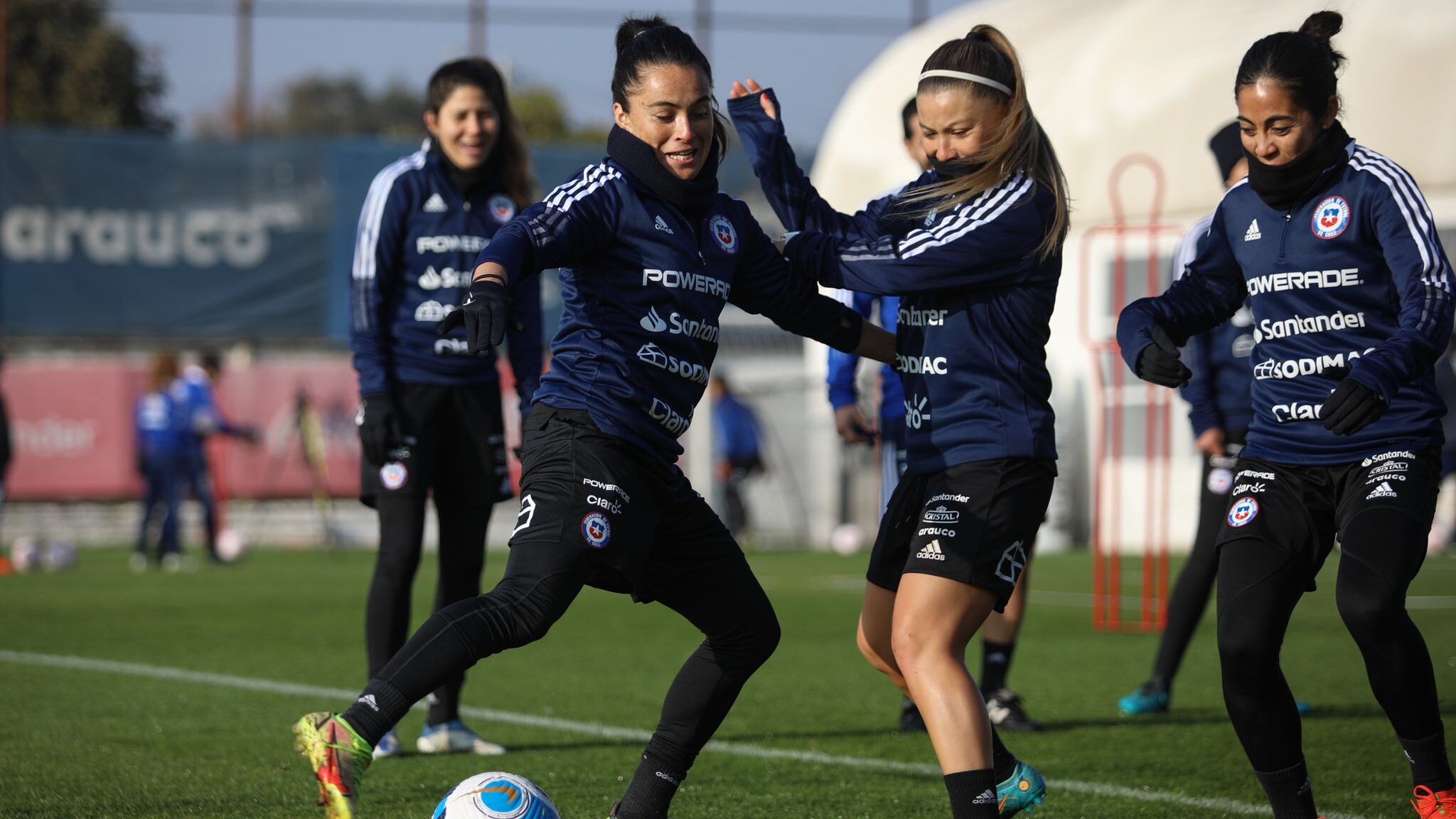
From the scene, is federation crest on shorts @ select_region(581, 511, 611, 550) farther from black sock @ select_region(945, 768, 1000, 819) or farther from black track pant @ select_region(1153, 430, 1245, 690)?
black track pant @ select_region(1153, 430, 1245, 690)

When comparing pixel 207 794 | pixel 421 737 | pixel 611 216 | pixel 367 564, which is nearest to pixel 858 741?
pixel 421 737

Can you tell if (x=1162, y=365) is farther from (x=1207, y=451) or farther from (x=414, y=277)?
(x=1207, y=451)

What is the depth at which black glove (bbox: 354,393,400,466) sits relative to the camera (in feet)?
18.6

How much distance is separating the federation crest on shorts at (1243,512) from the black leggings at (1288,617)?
0.05 m

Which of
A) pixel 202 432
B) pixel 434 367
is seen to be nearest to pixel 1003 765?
pixel 434 367

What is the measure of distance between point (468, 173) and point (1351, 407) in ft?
10.7

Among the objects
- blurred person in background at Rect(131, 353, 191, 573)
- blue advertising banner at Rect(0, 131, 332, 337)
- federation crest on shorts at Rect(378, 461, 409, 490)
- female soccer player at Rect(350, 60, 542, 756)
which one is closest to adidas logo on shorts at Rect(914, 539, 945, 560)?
female soccer player at Rect(350, 60, 542, 756)

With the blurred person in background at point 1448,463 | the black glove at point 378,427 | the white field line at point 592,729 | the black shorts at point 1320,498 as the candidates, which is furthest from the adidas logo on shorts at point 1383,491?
the blurred person in background at point 1448,463

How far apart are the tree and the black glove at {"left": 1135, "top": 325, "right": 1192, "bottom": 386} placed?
26.0 metres

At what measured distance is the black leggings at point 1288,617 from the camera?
166 inches

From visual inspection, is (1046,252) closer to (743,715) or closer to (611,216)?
(611,216)

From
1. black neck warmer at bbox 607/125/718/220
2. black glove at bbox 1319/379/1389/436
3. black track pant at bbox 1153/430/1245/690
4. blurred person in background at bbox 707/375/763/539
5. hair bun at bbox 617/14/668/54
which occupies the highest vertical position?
hair bun at bbox 617/14/668/54

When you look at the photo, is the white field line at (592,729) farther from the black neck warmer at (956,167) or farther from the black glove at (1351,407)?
the black neck warmer at (956,167)

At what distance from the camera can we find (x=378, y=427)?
5656 mm
